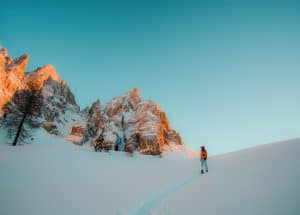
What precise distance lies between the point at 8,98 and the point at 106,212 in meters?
55.9

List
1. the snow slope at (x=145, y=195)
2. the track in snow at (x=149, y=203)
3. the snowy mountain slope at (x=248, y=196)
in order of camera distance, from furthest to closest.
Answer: the track in snow at (x=149, y=203)
the snow slope at (x=145, y=195)
the snowy mountain slope at (x=248, y=196)

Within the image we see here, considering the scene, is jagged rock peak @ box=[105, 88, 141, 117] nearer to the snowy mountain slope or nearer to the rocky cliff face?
the rocky cliff face

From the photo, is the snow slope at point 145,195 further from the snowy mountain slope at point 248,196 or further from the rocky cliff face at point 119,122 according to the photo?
the rocky cliff face at point 119,122

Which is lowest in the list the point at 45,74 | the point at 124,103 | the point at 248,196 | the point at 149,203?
the point at 149,203

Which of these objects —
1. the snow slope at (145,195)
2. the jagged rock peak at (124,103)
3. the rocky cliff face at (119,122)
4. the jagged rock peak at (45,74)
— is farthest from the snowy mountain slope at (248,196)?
the jagged rock peak at (45,74)

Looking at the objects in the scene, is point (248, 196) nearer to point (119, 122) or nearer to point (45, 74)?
point (119, 122)

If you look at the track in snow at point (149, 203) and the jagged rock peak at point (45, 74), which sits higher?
the jagged rock peak at point (45, 74)

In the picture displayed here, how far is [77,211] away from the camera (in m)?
5.77

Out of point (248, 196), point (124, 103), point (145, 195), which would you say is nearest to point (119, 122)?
point (124, 103)

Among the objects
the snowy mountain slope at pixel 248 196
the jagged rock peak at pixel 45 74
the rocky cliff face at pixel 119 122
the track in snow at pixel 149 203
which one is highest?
the jagged rock peak at pixel 45 74

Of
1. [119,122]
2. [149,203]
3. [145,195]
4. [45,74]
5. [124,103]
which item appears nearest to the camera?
[149,203]

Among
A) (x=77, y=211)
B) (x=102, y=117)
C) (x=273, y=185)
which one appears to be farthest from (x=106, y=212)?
(x=102, y=117)

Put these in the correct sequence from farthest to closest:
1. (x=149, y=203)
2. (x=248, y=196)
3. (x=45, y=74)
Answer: (x=45, y=74)
(x=149, y=203)
(x=248, y=196)

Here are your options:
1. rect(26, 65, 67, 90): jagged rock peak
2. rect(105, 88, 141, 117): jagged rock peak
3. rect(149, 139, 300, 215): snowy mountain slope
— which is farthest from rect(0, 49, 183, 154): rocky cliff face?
rect(26, 65, 67, 90): jagged rock peak
